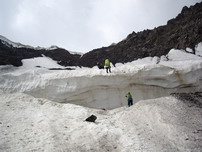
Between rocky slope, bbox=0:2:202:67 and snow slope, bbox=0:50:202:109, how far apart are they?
5.06 meters

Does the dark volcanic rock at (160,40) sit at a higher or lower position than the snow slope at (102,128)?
higher

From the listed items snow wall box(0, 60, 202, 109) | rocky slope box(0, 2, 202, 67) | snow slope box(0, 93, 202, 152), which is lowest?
snow slope box(0, 93, 202, 152)

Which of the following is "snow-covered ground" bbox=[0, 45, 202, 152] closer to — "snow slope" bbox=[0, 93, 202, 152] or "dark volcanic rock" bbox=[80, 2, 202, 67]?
"snow slope" bbox=[0, 93, 202, 152]

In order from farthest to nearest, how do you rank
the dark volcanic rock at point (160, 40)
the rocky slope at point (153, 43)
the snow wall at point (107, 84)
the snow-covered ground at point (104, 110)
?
the dark volcanic rock at point (160, 40) → the rocky slope at point (153, 43) → the snow wall at point (107, 84) → the snow-covered ground at point (104, 110)

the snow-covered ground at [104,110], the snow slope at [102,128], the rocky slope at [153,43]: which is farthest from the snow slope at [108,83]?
the rocky slope at [153,43]

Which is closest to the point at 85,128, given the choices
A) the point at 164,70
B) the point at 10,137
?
the point at 10,137

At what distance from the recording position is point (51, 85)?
629 inches

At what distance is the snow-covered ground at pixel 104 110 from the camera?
8359 millimetres

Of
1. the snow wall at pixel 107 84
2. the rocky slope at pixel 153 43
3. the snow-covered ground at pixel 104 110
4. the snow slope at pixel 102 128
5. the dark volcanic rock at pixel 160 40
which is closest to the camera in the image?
the snow slope at pixel 102 128

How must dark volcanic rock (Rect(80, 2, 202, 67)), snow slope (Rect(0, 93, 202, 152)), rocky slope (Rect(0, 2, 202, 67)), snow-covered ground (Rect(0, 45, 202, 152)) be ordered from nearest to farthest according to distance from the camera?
1. snow slope (Rect(0, 93, 202, 152))
2. snow-covered ground (Rect(0, 45, 202, 152))
3. rocky slope (Rect(0, 2, 202, 67))
4. dark volcanic rock (Rect(80, 2, 202, 67))

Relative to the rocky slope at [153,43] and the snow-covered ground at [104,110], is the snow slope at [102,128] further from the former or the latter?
the rocky slope at [153,43]

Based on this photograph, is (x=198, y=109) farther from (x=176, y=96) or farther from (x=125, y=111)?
(x=125, y=111)

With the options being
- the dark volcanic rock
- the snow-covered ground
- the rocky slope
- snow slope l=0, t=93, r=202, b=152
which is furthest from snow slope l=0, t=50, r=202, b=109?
the dark volcanic rock

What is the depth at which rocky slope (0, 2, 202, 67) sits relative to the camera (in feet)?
73.1
